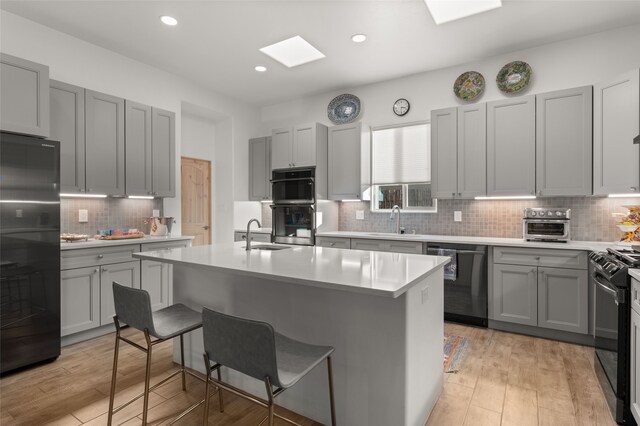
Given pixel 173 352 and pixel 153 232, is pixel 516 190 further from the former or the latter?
pixel 153 232

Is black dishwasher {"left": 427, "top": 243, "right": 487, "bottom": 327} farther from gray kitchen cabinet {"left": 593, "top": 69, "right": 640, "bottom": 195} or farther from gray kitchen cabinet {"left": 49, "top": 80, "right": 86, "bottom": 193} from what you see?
gray kitchen cabinet {"left": 49, "top": 80, "right": 86, "bottom": 193}

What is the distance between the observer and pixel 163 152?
4.25 m

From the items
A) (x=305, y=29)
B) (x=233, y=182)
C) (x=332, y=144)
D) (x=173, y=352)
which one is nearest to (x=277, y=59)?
(x=305, y=29)

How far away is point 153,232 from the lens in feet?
13.5

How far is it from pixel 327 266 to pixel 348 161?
3.11 metres

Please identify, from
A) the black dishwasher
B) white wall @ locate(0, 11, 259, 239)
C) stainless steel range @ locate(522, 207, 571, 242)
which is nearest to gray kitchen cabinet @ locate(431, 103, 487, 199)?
stainless steel range @ locate(522, 207, 571, 242)

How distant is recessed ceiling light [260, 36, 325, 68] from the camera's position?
383 cm

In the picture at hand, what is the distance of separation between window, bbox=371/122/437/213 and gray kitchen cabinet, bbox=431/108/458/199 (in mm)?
370

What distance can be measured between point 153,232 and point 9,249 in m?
1.61

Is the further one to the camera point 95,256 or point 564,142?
point 564,142

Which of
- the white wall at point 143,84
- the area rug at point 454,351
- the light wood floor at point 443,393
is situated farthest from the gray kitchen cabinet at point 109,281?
the area rug at point 454,351

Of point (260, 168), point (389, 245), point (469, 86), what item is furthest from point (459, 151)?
point (260, 168)

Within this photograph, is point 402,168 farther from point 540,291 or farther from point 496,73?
point 540,291

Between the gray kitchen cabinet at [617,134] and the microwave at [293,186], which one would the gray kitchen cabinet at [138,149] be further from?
the gray kitchen cabinet at [617,134]
